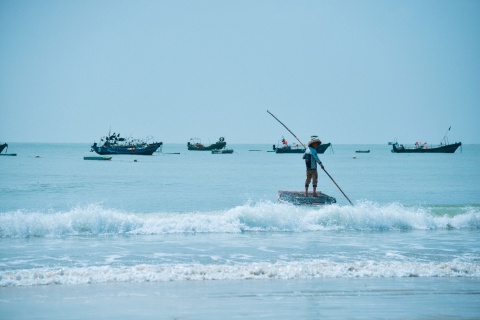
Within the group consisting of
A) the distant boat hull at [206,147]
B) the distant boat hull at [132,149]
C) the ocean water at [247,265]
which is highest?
the distant boat hull at [206,147]

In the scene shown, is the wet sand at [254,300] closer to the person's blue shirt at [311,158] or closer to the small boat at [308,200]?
the small boat at [308,200]

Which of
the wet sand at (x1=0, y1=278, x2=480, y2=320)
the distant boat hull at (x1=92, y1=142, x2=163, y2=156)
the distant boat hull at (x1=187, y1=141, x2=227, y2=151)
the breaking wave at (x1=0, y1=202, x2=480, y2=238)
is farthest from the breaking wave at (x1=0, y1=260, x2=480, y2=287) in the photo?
the distant boat hull at (x1=187, y1=141, x2=227, y2=151)

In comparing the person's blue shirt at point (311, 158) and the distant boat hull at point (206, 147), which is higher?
the distant boat hull at point (206, 147)

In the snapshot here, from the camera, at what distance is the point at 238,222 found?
1443 centimetres

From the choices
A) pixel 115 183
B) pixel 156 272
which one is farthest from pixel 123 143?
pixel 156 272

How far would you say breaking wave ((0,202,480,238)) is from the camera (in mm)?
13227

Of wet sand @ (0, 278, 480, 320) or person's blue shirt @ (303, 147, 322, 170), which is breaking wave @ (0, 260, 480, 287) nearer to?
wet sand @ (0, 278, 480, 320)

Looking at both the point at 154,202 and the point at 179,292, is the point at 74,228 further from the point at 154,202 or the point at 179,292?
the point at 154,202

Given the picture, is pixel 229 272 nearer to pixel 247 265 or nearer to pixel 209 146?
pixel 247 265

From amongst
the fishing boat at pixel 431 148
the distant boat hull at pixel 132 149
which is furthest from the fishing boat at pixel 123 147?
the fishing boat at pixel 431 148

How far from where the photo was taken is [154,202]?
22969 mm

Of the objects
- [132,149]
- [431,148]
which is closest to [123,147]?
[132,149]

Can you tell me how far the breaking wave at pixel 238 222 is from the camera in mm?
13227

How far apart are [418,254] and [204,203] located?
12564 millimetres
